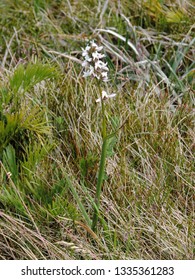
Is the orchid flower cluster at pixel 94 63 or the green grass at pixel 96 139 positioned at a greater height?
the orchid flower cluster at pixel 94 63

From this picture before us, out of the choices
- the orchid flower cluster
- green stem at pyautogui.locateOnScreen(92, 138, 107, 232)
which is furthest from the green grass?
the orchid flower cluster

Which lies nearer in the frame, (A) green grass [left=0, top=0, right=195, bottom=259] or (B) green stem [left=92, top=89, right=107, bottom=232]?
(B) green stem [left=92, top=89, right=107, bottom=232]

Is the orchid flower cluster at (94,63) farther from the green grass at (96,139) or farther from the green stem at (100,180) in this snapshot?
the green grass at (96,139)

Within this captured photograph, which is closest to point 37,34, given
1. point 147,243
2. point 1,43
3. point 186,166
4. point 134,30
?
point 1,43

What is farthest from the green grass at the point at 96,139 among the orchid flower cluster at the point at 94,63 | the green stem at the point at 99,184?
the orchid flower cluster at the point at 94,63

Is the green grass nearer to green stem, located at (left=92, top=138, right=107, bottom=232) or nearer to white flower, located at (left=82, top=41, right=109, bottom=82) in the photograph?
green stem, located at (left=92, top=138, right=107, bottom=232)

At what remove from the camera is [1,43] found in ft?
12.8

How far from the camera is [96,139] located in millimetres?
2982

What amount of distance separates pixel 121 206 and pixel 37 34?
5.26 feet

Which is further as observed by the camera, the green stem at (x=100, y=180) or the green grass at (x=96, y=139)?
the green grass at (x=96, y=139)

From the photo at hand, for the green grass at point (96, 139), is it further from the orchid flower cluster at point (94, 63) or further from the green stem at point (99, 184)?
the orchid flower cluster at point (94, 63)

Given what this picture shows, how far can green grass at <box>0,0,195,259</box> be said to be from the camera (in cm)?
253

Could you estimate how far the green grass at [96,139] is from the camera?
253cm

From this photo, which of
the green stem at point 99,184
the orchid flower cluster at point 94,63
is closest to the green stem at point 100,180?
the green stem at point 99,184
